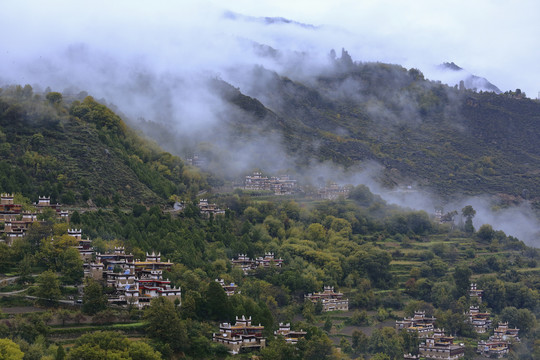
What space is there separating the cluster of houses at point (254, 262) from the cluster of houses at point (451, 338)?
37.6ft

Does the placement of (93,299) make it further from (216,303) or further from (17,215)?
(17,215)

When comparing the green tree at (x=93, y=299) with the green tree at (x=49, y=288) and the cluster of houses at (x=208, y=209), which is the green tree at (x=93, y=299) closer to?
the green tree at (x=49, y=288)

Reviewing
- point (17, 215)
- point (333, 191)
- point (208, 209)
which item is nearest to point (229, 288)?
point (17, 215)

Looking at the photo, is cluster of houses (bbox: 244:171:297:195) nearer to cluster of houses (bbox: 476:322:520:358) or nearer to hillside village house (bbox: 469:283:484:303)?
hillside village house (bbox: 469:283:484:303)

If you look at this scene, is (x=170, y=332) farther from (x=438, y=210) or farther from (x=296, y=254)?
(x=438, y=210)

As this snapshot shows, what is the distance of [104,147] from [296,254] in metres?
19.2

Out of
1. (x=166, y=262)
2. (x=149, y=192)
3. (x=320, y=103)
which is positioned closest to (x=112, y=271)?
(x=166, y=262)

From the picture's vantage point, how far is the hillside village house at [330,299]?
7569cm

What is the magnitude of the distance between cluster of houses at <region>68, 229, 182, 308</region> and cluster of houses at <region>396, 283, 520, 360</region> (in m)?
17.8

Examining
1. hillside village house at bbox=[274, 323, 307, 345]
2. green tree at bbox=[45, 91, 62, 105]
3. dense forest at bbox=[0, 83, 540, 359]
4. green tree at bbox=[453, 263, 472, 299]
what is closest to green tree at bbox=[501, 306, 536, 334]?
dense forest at bbox=[0, 83, 540, 359]

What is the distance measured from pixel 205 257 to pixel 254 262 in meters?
6.19

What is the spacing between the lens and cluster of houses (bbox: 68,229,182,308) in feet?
189

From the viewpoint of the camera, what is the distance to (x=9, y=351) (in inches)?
1731

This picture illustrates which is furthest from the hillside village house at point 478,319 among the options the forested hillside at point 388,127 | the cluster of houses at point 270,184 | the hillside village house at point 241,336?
the forested hillside at point 388,127
